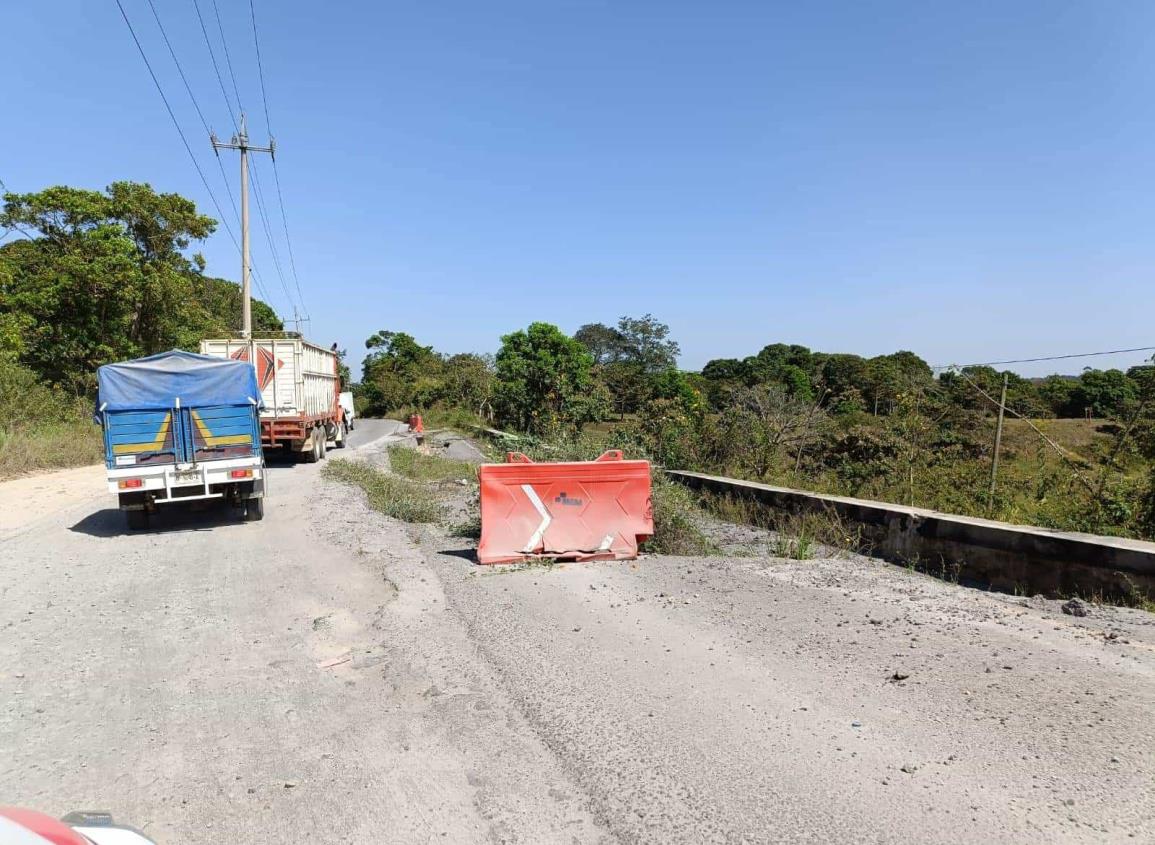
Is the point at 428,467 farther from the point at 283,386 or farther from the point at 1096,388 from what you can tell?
the point at 1096,388

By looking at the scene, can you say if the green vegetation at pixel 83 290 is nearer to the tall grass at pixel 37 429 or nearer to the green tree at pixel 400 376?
the tall grass at pixel 37 429

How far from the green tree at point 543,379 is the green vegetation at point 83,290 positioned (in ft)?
43.9

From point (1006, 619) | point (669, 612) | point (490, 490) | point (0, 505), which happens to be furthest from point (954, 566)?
point (0, 505)

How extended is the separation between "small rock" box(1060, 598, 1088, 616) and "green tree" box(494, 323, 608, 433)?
82.9ft

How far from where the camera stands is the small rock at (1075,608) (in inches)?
236

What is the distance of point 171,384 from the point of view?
36.8 feet

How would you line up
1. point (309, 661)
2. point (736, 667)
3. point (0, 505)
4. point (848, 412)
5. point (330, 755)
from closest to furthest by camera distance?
point (330, 755), point (736, 667), point (309, 661), point (0, 505), point (848, 412)

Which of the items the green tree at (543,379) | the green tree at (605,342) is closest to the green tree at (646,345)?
the green tree at (605,342)

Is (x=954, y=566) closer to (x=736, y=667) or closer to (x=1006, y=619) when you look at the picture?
(x=1006, y=619)

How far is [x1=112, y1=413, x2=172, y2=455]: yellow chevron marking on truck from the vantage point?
10750mm

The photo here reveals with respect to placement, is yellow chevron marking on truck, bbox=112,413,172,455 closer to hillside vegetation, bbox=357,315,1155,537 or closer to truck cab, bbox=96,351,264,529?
truck cab, bbox=96,351,264,529

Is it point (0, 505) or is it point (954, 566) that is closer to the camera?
point (954, 566)

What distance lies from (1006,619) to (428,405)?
55.3m

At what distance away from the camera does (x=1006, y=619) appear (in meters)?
5.71
